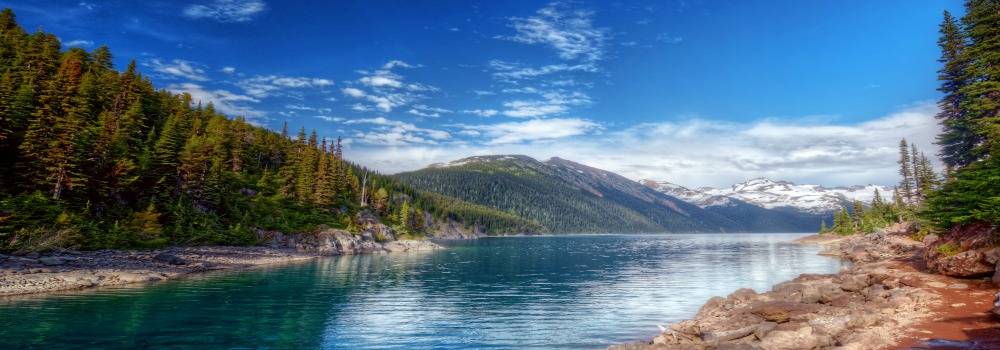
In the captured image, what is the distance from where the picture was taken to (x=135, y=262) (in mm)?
52844

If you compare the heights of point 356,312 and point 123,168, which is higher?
point 123,168

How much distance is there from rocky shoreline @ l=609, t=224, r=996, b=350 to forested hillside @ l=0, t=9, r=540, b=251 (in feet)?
198

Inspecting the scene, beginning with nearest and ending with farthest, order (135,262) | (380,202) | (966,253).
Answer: (966,253), (135,262), (380,202)

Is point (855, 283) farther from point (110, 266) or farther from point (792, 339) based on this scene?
point (110, 266)

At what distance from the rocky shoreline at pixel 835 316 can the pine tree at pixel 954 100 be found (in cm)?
3290

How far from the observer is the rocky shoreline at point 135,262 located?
131 ft

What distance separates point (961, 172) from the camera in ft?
121

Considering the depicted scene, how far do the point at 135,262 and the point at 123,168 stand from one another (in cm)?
2177

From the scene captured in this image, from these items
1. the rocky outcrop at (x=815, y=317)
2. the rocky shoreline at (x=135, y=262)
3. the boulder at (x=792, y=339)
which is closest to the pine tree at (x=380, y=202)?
the rocky shoreline at (x=135, y=262)

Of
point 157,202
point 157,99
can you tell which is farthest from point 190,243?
point 157,99

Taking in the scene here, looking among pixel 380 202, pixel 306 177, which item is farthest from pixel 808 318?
pixel 380 202

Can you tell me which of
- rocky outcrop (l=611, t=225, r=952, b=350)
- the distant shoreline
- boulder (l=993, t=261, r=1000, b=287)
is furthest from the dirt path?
the distant shoreline

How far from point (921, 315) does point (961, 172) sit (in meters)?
21.6

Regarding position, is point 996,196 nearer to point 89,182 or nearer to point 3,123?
point 89,182
